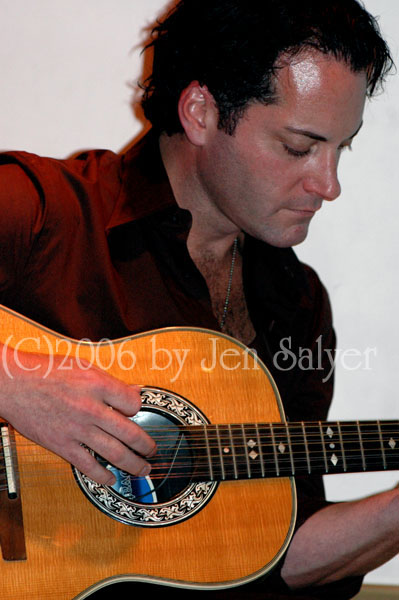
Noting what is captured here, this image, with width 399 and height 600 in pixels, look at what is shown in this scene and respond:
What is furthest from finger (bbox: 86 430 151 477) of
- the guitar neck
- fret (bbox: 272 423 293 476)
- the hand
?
fret (bbox: 272 423 293 476)

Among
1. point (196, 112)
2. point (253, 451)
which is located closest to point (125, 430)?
point (253, 451)

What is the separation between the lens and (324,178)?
4.50 feet

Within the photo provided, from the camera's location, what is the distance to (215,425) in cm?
124

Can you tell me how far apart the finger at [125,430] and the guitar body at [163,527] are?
10 cm

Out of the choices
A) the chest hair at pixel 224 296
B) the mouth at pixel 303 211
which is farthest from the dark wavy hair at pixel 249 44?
the chest hair at pixel 224 296

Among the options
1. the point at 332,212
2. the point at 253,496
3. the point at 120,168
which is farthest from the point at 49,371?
the point at 332,212

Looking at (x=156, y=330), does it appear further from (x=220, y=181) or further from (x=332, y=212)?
(x=332, y=212)

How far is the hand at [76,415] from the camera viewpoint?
43.3 inches

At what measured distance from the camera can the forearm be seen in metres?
1.42

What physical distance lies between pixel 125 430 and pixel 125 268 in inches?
14.9

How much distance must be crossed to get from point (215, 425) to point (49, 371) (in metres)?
0.32

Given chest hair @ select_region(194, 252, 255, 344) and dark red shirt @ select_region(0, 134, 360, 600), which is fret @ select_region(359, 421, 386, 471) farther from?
chest hair @ select_region(194, 252, 255, 344)

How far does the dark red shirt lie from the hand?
0.54ft

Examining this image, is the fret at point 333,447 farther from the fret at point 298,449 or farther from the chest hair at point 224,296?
the chest hair at point 224,296
